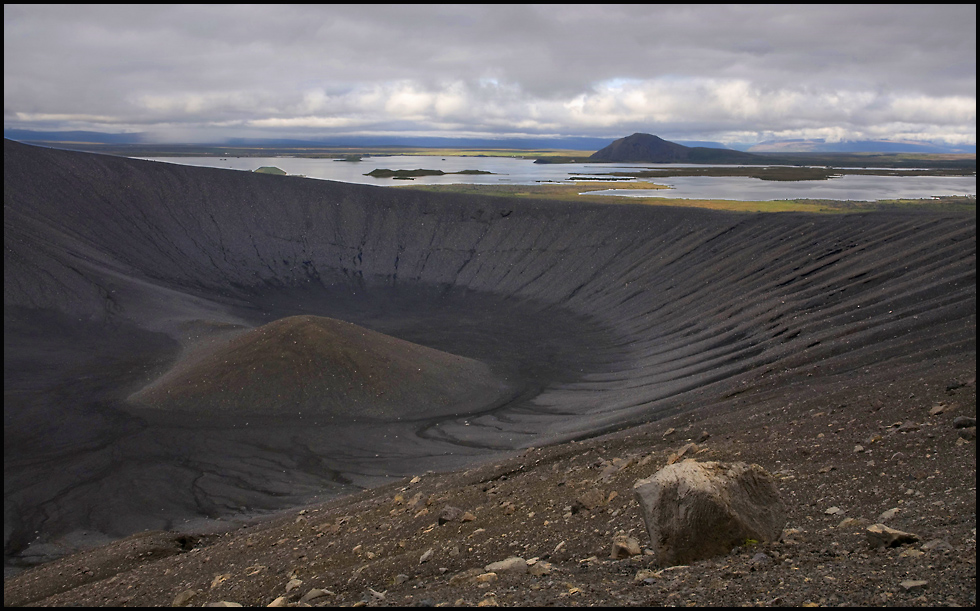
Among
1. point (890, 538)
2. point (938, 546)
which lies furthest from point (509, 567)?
point (938, 546)

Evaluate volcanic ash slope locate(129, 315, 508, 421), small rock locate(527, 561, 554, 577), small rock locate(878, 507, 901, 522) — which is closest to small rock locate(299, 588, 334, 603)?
small rock locate(527, 561, 554, 577)

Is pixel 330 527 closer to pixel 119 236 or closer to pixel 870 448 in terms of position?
pixel 870 448

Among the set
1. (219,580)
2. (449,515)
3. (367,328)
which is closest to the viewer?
(219,580)

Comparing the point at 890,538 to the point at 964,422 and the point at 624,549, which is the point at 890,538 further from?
the point at 964,422

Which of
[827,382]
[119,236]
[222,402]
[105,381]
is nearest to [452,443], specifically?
[222,402]

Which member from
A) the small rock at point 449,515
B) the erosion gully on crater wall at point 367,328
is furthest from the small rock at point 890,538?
the erosion gully on crater wall at point 367,328

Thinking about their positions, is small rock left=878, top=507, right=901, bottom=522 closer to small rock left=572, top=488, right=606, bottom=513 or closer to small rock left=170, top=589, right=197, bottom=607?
small rock left=572, top=488, right=606, bottom=513
